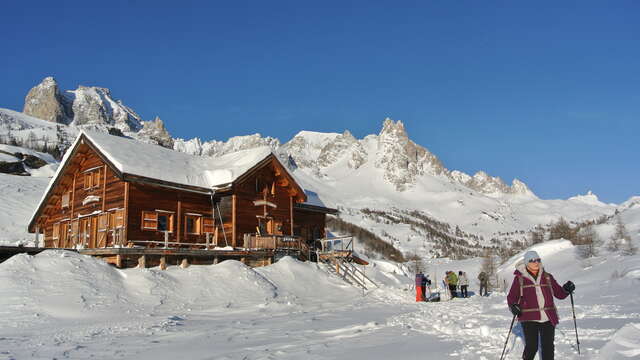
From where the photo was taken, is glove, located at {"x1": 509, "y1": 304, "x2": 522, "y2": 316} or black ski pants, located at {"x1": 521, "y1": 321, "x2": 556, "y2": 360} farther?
glove, located at {"x1": 509, "y1": 304, "x2": 522, "y2": 316}

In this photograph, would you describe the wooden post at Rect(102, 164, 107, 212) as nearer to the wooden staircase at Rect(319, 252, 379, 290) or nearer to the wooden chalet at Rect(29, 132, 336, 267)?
the wooden chalet at Rect(29, 132, 336, 267)

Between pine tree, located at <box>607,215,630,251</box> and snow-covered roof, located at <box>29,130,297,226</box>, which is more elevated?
snow-covered roof, located at <box>29,130,297,226</box>

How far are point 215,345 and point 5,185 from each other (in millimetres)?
41594

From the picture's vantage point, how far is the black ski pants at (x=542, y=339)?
→ 24.6 feet

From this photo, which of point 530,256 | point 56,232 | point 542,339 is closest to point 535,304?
point 542,339

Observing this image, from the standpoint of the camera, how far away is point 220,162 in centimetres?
3112

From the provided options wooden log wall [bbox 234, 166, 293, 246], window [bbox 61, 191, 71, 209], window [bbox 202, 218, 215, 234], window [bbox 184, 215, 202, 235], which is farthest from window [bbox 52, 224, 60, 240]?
wooden log wall [bbox 234, 166, 293, 246]

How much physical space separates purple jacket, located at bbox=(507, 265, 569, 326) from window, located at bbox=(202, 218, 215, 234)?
68.2 ft

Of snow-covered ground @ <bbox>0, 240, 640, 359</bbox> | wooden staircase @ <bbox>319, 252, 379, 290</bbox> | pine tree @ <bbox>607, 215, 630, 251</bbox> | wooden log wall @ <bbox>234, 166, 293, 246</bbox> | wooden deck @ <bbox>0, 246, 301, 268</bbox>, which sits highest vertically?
wooden log wall @ <bbox>234, 166, 293, 246</bbox>

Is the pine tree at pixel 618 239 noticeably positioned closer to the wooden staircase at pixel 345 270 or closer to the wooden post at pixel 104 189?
the wooden staircase at pixel 345 270

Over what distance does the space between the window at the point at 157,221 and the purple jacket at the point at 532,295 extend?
1964cm

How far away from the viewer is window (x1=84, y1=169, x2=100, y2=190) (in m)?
26.3

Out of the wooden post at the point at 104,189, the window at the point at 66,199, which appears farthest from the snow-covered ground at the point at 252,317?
the window at the point at 66,199

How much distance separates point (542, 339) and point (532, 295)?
620 mm
